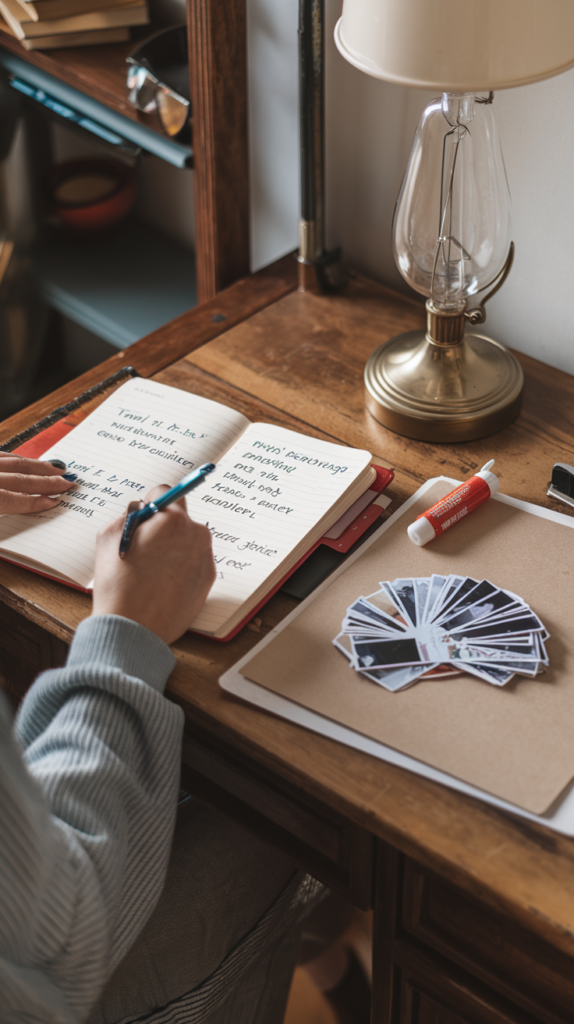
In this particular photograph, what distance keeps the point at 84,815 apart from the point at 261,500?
1.25 feet

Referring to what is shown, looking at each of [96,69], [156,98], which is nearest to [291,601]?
[156,98]

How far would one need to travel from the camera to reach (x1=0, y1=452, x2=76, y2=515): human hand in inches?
36.8

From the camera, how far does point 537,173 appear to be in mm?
1101

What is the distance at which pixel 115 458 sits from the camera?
3.33ft

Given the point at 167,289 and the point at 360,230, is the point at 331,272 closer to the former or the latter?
the point at 360,230

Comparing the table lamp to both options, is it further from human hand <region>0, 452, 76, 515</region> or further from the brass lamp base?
human hand <region>0, 452, 76, 515</region>

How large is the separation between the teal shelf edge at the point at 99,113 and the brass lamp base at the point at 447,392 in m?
0.49

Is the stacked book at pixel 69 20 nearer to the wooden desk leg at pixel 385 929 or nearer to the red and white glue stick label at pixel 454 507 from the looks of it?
the red and white glue stick label at pixel 454 507

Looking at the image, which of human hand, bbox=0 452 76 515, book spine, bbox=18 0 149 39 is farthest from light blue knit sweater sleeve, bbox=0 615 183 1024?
book spine, bbox=18 0 149 39

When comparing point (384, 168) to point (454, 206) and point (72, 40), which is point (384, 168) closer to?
point (454, 206)

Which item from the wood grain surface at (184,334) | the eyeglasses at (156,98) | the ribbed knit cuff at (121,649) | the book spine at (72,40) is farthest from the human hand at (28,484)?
the book spine at (72,40)

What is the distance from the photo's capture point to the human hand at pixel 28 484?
0.94 meters

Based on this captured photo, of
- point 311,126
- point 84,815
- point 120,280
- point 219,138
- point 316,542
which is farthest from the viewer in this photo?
point 120,280

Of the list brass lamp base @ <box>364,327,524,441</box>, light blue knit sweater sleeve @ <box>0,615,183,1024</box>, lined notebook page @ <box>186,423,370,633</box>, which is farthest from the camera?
brass lamp base @ <box>364,327,524,441</box>
